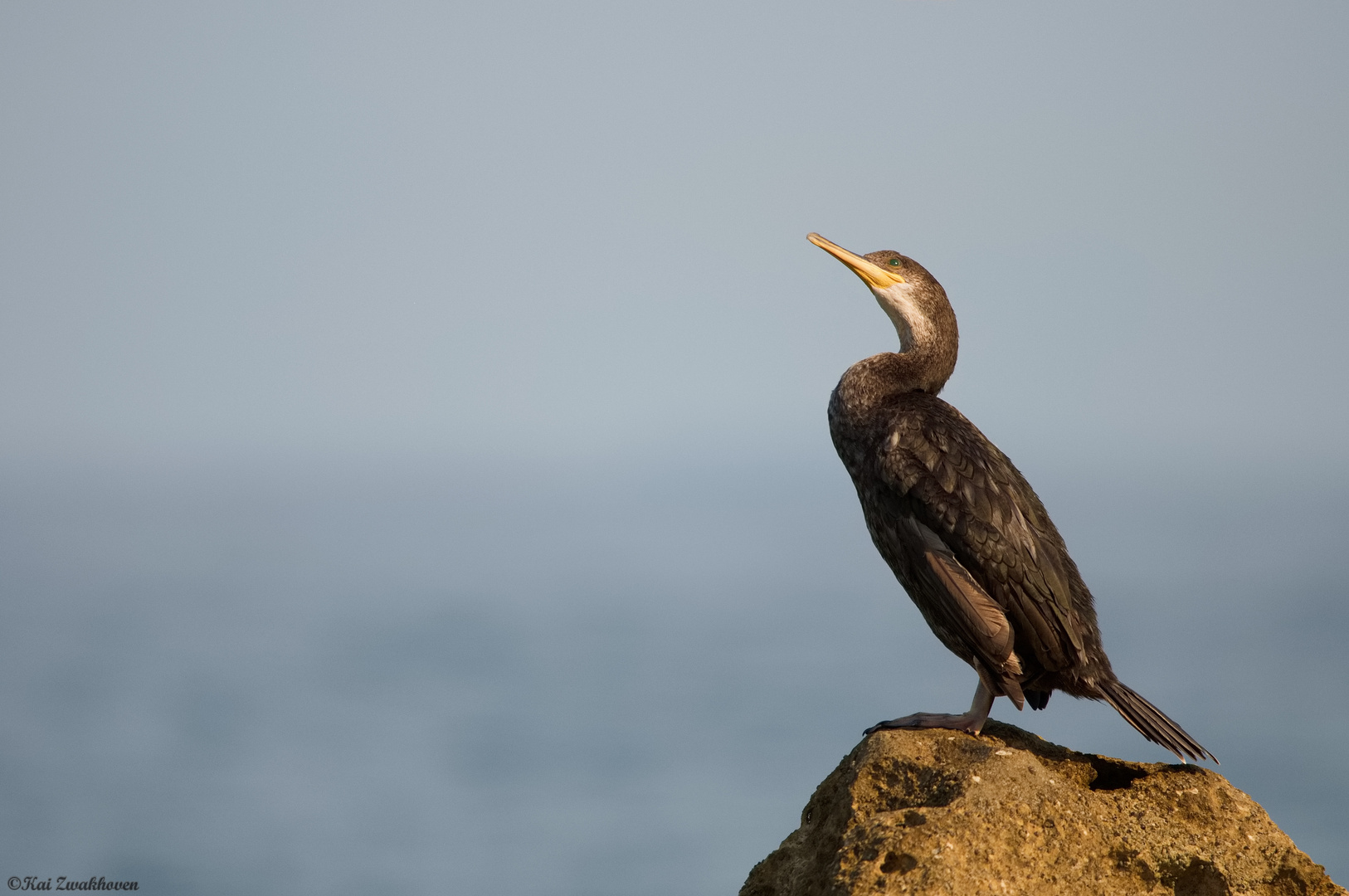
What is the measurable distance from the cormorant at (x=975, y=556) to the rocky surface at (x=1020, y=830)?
279 mm

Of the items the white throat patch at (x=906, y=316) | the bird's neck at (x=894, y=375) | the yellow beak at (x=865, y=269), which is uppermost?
the yellow beak at (x=865, y=269)

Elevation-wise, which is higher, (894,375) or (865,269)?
(865,269)

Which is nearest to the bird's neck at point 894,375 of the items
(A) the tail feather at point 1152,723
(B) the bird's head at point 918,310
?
(B) the bird's head at point 918,310

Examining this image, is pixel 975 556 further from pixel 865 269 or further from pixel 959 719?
pixel 865 269

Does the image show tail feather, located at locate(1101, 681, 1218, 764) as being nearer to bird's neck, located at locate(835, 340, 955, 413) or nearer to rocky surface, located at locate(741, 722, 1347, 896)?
rocky surface, located at locate(741, 722, 1347, 896)

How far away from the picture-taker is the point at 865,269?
9125 millimetres

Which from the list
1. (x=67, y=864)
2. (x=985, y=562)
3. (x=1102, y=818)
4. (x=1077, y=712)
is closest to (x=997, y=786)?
(x=1102, y=818)

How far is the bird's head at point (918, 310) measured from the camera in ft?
28.9

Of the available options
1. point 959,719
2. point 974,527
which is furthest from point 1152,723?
point 974,527

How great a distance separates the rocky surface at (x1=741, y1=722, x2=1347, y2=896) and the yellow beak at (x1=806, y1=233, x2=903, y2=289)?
11.0 ft

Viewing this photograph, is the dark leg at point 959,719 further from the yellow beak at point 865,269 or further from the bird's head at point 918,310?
the yellow beak at point 865,269

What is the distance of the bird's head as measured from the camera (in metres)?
8.82

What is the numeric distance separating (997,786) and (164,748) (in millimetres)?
213909

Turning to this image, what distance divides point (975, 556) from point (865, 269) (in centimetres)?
252
